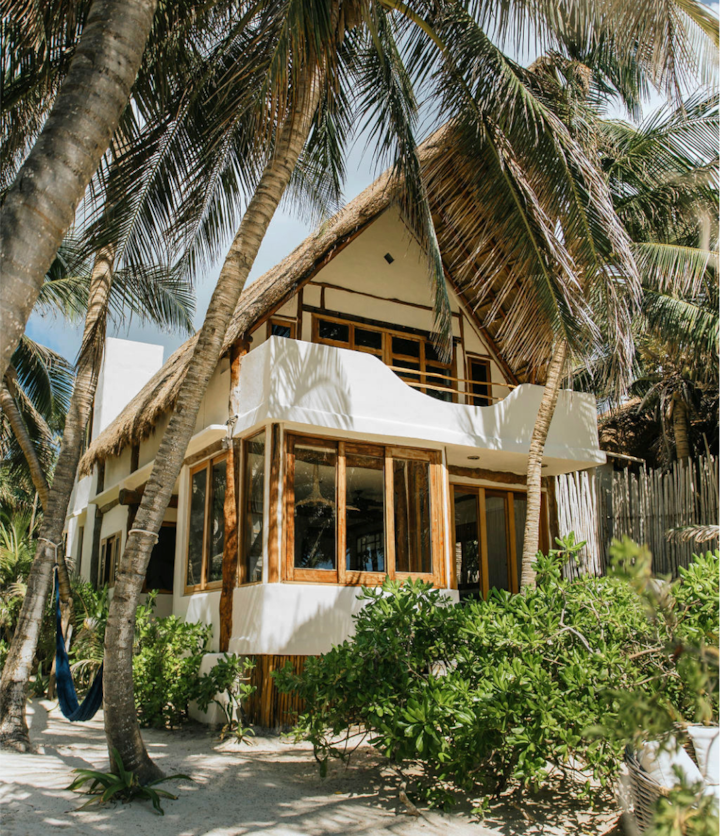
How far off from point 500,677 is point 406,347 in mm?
6839

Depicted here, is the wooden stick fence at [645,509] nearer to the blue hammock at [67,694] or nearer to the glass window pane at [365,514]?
the glass window pane at [365,514]

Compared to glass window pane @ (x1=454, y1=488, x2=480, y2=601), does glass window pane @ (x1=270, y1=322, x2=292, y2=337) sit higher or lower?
higher

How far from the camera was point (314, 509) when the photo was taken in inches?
326

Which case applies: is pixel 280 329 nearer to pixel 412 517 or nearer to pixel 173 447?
pixel 412 517

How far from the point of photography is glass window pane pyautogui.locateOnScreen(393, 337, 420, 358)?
10.8m

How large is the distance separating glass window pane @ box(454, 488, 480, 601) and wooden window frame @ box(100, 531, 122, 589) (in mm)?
6084

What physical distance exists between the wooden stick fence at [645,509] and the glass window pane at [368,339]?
11.1 feet

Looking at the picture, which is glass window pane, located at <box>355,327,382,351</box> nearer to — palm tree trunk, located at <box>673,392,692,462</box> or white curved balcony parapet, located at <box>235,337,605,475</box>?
white curved balcony parapet, located at <box>235,337,605,475</box>

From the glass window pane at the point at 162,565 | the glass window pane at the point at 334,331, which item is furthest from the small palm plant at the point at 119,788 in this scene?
the glass window pane at the point at 162,565

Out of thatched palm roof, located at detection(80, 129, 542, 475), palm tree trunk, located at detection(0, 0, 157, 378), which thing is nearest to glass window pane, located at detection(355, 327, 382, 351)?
thatched palm roof, located at detection(80, 129, 542, 475)

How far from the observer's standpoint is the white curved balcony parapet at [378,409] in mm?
8234

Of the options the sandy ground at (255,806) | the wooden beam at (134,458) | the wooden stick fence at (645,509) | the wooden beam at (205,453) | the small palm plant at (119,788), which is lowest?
the sandy ground at (255,806)

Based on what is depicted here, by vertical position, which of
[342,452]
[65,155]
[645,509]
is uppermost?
[65,155]

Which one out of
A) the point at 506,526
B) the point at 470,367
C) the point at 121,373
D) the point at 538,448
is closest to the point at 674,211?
the point at 470,367
